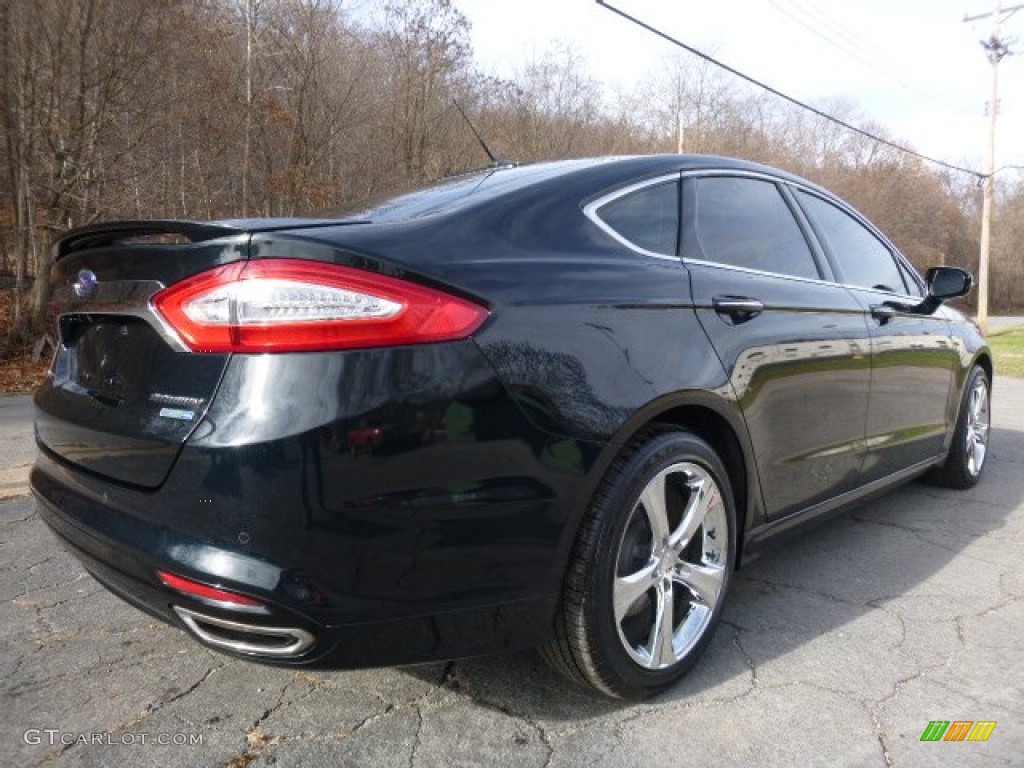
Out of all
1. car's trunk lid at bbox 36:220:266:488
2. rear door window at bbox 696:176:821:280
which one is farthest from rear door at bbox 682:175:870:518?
car's trunk lid at bbox 36:220:266:488

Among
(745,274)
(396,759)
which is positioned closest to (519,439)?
(396,759)

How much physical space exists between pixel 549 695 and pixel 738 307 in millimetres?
1316

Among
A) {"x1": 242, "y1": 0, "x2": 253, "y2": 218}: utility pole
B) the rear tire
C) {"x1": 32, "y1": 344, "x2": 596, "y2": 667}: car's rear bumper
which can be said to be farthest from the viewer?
{"x1": 242, "y1": 0, "x2": 253, "y2": 218}: utility pole

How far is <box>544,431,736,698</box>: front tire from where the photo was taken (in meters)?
1.96

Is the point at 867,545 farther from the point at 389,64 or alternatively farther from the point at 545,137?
the point at 545,137

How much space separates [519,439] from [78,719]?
57.0 inches

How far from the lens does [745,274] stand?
262 centimetres

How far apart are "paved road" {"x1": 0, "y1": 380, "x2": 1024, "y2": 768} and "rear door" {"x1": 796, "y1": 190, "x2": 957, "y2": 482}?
0.66 meters

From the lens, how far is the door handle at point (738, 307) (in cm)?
240

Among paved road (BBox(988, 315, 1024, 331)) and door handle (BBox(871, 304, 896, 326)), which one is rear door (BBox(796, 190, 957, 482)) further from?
paved road (BBox(988, 315, 1024, 331))

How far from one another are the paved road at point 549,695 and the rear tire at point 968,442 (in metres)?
1.33

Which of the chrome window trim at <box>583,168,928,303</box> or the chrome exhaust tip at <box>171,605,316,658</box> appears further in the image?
the chrome window trim at <box>583,168,928,303</box>

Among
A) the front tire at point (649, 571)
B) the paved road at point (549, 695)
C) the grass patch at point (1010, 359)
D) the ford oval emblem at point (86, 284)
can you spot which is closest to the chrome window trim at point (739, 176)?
the front tire at point (649, 571)

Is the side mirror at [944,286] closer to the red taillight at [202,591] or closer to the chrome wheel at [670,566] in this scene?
the chrome wheel at [670,566]
